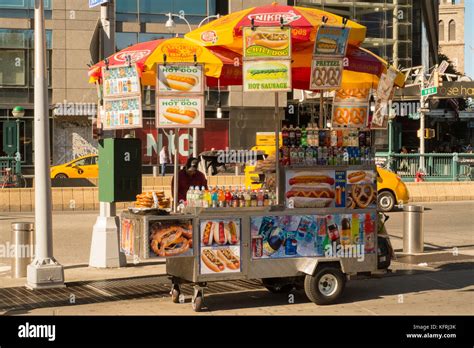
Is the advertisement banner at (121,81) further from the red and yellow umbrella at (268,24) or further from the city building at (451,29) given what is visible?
the city building at (451,29)

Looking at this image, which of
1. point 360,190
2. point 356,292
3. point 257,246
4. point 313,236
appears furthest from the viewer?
point 356,292

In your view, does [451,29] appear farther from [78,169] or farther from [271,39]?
[271,39]

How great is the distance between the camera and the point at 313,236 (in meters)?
9.70

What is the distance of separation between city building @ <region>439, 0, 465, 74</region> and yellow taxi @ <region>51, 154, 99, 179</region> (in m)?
144

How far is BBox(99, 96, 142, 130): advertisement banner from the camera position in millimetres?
10289

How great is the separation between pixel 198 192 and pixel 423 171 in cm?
2202

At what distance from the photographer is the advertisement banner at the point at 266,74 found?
9.52m

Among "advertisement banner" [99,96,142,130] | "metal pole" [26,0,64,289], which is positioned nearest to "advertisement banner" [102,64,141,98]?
"advertisement banner" [99,96,142,130]

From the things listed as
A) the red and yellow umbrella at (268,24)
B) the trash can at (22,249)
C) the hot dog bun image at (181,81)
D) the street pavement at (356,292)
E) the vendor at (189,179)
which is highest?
the red and yellow umbrella at (268,24)

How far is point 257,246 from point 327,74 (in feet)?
8.58

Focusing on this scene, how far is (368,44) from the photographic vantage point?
52.1 m

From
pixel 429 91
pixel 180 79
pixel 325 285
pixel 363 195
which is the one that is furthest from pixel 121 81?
pixel 429 91

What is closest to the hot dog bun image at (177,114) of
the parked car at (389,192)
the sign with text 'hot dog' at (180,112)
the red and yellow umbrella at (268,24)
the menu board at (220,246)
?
the sign with text 'hot dog' at (180,112)

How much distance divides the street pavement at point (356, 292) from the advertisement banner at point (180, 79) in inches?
107
